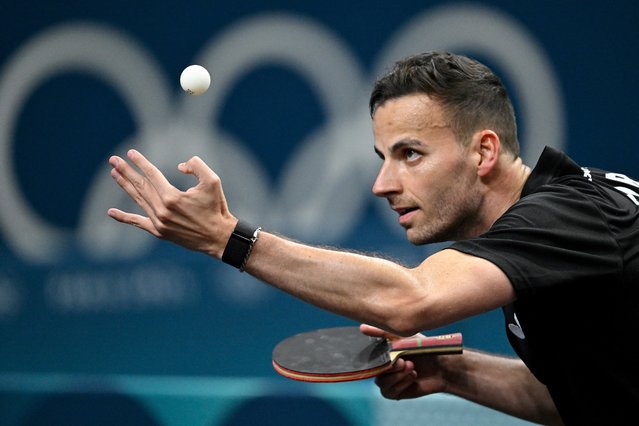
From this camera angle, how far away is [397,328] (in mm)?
1842

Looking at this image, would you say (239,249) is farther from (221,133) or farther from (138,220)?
(221,133)

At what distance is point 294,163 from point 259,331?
1.02m

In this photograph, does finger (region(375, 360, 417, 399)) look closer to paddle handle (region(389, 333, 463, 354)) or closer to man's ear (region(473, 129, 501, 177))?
paddle handle (region(389, 333, 463, 354))

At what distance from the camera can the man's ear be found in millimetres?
2320

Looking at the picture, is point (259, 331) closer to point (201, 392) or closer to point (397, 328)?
point (201, 392)

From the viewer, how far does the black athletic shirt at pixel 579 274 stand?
6.02 feet

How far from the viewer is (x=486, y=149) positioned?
7.69 feet

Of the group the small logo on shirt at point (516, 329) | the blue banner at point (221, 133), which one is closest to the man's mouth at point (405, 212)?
the small logo on shirt at point (516, 329)

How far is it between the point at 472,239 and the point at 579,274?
0.27 metres

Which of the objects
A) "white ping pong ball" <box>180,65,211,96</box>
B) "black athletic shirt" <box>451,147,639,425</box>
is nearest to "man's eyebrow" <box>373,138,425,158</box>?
"black athletic shirt" <box>451,147,639,425</box>

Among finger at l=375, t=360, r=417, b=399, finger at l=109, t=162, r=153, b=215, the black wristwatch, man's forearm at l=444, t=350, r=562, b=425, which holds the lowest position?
finger at l=375, t=360, r=417, b=399

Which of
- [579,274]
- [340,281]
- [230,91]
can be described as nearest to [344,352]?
[340,281]

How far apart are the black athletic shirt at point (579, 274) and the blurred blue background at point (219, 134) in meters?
2.30

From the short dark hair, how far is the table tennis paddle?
0.73 m
